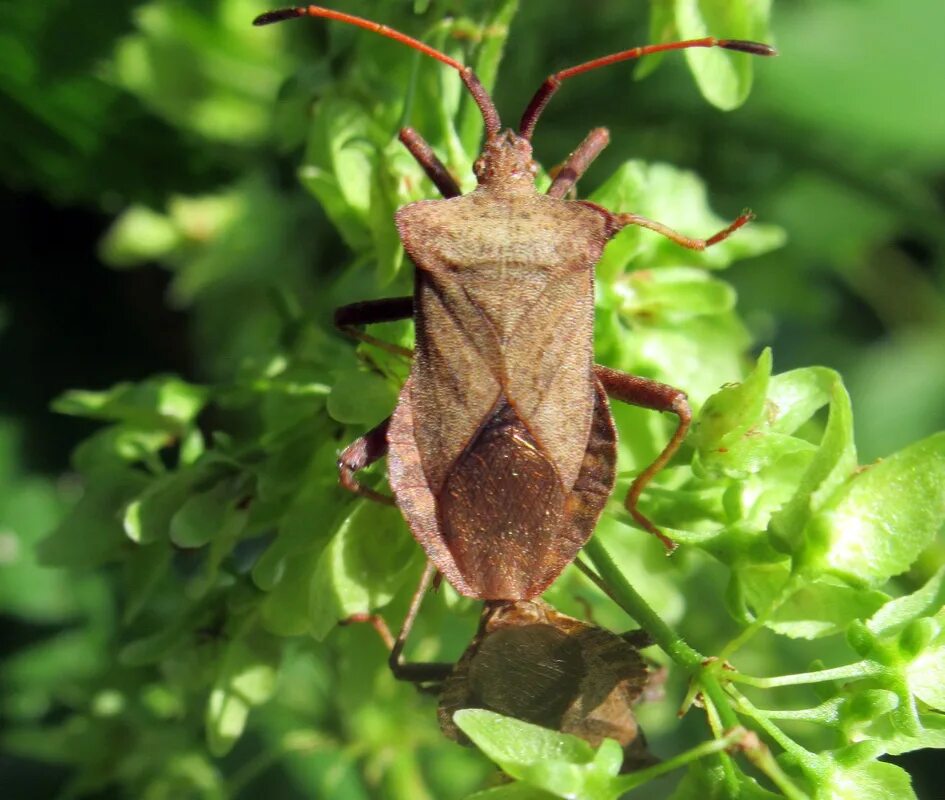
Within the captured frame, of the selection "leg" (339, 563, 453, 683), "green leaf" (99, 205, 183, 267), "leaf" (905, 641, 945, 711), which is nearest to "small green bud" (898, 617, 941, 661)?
"leaf" (905, 641, 945, 711)

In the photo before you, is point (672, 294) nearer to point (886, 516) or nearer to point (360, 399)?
point (360, 399)

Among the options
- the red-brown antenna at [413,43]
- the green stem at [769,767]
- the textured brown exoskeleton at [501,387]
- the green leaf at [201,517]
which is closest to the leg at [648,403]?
the textured brown exoskeleton at [501,387]

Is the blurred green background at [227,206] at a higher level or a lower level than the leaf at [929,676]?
lower

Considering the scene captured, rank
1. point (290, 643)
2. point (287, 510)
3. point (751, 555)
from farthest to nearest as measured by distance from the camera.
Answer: point (290, 643) → point (287, 510) → point (751, 555)

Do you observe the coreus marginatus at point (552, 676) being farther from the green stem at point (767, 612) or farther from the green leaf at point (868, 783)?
the green leaf at point (868, 783)

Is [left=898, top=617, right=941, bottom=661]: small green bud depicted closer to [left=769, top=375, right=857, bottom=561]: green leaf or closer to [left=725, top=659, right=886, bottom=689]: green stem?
[left=725, top=659, right=886, bottom=689]: green stem

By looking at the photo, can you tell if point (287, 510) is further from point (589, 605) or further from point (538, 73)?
point (538, 73)

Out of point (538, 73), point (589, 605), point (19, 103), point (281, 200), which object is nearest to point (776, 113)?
point (538, 73)
